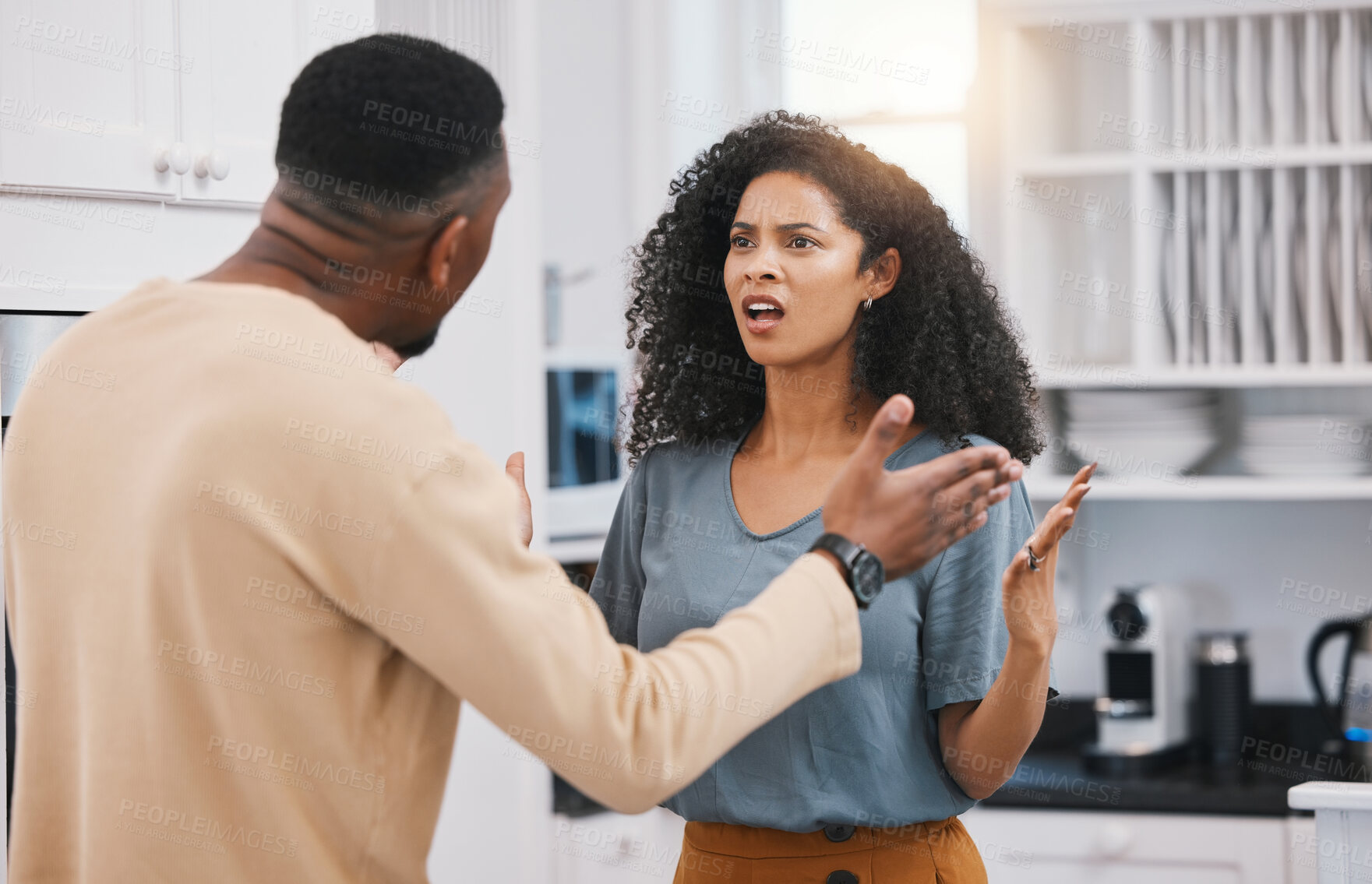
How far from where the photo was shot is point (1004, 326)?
5.35 feet

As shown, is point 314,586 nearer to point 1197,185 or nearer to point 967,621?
point 967,621

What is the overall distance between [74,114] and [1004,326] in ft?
4.02

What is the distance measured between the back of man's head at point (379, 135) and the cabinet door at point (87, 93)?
76 cm

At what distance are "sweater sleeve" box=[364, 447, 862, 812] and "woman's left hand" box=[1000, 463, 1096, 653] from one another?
0.42m

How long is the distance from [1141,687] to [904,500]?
1.73m

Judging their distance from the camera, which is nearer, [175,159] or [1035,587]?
[1035,587]

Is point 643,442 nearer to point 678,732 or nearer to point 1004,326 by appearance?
point 1004,326

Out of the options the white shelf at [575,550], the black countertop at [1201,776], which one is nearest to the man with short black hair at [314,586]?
the black countertop at [1201,776]

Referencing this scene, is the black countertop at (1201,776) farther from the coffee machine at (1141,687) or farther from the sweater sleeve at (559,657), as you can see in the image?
the sweater sleeve at (559,657)

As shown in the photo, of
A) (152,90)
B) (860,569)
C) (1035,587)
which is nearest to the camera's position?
(860,569)

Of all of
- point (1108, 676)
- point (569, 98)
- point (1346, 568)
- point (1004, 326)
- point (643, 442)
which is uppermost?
point (569, 98)

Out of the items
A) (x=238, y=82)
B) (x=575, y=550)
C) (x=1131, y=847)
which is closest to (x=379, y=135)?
(x=238, y=82)

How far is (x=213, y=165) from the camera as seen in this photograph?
5.14 ft

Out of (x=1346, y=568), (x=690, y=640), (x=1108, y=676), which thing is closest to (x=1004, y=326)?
(x=690, y=640)
